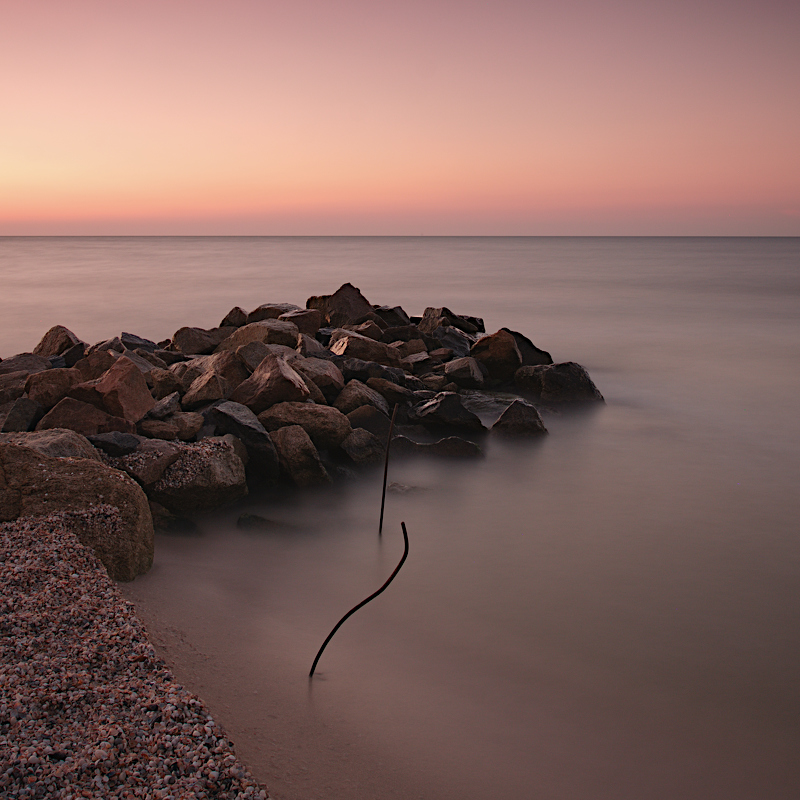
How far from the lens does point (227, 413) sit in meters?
5.73

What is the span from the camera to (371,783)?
8.54 feet

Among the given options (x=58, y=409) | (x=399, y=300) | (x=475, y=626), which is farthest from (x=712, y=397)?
(x=399, y=300)

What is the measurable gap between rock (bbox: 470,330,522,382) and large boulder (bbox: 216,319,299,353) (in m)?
2.61

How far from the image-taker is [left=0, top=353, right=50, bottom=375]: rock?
7.63 m

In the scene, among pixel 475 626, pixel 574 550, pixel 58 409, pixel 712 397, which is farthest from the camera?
pixel 712 397

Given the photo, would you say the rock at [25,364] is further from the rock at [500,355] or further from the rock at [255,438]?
the rock at [500,355]

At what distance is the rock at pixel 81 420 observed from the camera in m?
5.39

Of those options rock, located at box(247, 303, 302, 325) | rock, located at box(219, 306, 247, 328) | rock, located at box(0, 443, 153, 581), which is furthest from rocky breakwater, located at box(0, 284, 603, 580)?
rock, located at box(247, 303, 302, 325)

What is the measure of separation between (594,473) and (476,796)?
444cm

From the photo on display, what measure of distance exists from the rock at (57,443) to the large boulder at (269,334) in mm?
4029

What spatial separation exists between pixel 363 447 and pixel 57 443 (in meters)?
2.81

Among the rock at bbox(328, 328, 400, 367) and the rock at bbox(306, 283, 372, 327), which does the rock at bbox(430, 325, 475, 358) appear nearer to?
the rock at bbox(306, 283, 372, 327)

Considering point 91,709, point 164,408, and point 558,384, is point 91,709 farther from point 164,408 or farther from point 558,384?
point 558,384

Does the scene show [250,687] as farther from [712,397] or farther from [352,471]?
[712,397]
